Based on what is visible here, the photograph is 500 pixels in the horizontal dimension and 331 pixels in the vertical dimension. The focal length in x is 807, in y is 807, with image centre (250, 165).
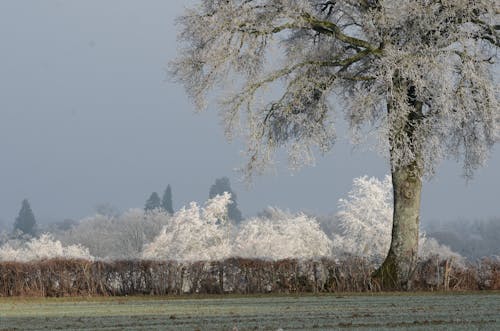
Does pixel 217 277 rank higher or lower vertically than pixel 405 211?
lower

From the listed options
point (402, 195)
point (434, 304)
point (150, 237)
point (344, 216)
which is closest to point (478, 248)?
point (150, 237)

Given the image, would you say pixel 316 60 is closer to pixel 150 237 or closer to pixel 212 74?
pixel 212 74

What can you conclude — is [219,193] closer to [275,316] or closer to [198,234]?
[198,234]

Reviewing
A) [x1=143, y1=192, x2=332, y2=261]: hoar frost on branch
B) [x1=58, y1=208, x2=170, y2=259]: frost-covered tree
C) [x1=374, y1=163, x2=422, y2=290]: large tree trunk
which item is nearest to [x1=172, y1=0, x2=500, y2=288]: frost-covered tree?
[x1=374, y1=163, x2=422, y2=290]: large tree trunk

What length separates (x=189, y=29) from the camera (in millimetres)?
24656

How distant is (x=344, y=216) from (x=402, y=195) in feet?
93.2

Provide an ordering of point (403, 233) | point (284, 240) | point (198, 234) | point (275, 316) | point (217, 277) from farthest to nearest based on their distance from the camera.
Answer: point (284, 240), point (198, 234), point (403, 233), point (217, 277), point (275, 316)

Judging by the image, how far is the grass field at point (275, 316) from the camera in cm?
1174

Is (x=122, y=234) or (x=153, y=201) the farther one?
(x=153, y=201)

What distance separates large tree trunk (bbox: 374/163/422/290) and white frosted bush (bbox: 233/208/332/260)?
2209cm

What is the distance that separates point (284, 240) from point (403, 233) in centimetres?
2404

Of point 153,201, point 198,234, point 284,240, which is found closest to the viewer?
point 198,234

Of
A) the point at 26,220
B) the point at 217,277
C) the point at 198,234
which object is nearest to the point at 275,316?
the point at 217,277

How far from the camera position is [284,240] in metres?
48.0
